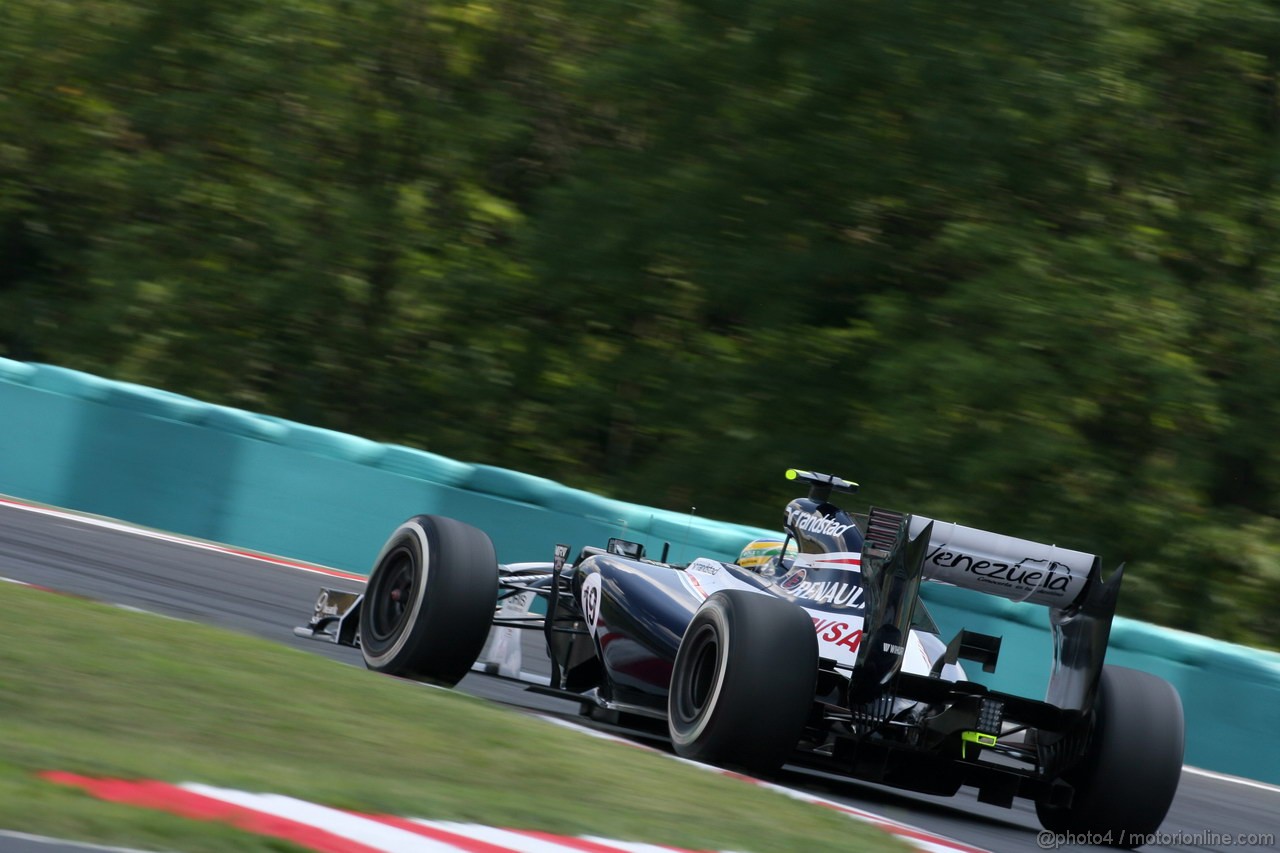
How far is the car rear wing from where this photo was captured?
630 cm

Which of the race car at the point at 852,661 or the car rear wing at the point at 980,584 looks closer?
the race car at the point at 852,661

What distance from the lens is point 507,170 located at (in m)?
20.9

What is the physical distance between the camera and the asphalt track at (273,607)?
22.7 feet

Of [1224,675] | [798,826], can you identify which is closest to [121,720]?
[798,826]

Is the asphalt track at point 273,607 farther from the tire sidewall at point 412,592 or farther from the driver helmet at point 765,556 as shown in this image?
the driver helmet at point 765,556

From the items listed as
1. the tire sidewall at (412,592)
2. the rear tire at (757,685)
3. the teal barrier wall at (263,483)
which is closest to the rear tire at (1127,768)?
the rear tire at (757,685)

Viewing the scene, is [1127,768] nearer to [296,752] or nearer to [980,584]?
[980,584]

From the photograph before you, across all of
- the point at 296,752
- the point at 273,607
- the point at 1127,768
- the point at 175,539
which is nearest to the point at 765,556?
the point at 1127,768

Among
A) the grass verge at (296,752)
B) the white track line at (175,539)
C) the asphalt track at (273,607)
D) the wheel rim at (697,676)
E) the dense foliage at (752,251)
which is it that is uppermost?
the dense foliage at (752,251)

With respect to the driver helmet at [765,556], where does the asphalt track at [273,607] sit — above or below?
below

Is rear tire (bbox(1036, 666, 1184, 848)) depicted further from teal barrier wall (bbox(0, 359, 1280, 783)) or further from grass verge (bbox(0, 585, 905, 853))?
teal barrier wall (bbox(0, 359, 1280, 783))

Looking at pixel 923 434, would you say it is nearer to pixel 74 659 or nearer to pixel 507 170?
pixel 507 170

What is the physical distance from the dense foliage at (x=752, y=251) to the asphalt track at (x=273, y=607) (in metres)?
6.66

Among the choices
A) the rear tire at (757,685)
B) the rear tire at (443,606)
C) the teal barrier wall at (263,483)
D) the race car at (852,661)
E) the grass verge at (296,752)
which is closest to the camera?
the grass verge at (296,752)
